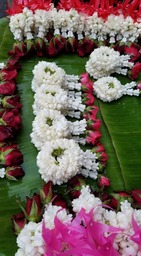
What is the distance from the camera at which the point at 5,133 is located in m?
1.06

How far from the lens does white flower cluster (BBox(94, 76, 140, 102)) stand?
4.00 ft

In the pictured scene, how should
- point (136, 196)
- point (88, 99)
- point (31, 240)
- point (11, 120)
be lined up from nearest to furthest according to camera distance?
point (31, 240) < point (136, 196) < point (11, 120) < point (88, 99)

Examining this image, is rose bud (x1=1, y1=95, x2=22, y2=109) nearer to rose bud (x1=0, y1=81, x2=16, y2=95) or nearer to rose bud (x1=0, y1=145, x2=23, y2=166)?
rose bud (x1=0, y1=81, x2=16, y2=95)

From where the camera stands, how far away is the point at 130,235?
0.85m

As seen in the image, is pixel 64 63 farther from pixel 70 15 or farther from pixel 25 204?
pixel 25 204

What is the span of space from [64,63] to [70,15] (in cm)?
15

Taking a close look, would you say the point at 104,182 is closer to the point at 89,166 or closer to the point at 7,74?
the point at 89,166

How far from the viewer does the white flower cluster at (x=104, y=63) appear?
126 centimetres

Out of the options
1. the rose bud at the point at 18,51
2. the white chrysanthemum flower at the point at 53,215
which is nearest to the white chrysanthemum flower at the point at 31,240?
the white chrysanthemum flower at the point at 53,215

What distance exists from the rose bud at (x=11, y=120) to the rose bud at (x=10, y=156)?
68 mm

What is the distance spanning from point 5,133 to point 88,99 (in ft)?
0.85

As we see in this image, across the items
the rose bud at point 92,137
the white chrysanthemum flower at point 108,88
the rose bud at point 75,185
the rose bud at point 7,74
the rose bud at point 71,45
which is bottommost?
the rose bud at point 75,185

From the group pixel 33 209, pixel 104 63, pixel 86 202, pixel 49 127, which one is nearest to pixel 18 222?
pixel 33 209

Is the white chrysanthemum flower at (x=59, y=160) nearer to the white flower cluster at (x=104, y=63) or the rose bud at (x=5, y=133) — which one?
the rose bud at (x=5, y=133)
